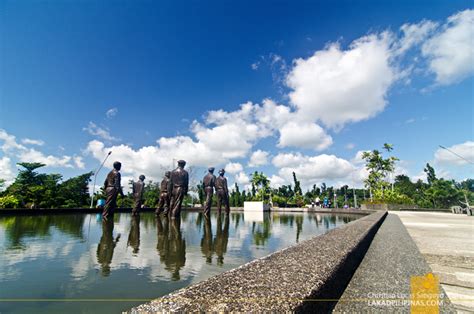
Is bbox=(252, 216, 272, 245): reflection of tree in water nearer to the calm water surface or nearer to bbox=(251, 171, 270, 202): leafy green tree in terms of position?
the calm water surface

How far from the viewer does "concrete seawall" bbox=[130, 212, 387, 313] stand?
118cm

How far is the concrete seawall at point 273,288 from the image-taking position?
3.86ft

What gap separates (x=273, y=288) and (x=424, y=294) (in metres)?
1.83

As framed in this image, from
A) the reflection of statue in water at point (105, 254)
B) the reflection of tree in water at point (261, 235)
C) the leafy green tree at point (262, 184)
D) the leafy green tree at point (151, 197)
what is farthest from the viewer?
the leafy green tree at point (262, 184)

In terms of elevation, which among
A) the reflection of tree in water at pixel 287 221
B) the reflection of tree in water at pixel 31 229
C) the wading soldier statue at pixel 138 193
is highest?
the wading soldier statue at pixel 138 193

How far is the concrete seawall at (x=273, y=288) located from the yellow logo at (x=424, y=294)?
1.85 ft

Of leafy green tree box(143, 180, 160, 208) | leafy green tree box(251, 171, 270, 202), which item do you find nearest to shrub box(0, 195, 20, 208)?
leafy green tree box(143, 180, 160, 208)

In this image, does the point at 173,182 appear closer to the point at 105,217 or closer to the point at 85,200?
the point at 105,217

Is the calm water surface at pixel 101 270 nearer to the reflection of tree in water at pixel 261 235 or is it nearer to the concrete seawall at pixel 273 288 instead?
the reflection of tree in water at pixel 261 235

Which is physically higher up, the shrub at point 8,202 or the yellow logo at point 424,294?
the shrub at point 8,202

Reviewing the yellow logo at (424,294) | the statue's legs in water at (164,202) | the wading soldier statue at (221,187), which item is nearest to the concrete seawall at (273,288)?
the yellow logo at (424,294)

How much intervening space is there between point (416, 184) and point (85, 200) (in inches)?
3414

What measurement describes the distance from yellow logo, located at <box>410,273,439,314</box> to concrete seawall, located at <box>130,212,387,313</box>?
56 cm

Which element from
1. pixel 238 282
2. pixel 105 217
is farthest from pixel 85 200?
pixel 238 282
